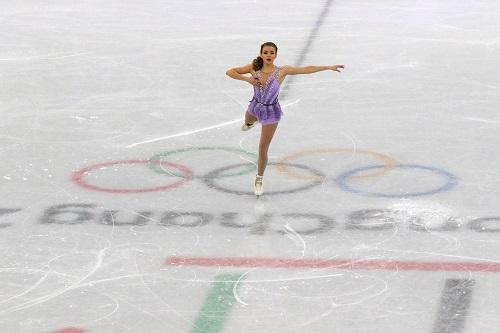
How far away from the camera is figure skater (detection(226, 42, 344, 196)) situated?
25.6ft

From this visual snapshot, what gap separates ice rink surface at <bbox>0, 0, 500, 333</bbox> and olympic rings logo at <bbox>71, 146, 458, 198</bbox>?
25mm

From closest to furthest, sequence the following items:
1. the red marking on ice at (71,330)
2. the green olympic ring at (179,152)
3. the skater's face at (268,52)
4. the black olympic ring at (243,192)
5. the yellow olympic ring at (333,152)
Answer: the red marking on ice at (71,330) → the skater's face at (268,52) → the black olympic ring at (243,192) → the yellow olympic ring at (333,152) → the green olympic ring at (179,152)

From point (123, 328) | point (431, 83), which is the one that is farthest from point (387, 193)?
point (431, 83)

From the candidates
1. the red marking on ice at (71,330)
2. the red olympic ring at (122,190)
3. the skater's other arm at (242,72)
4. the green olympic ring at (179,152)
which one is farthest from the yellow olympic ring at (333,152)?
the red marking on ice at (71,330)

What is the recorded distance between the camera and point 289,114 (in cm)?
1070

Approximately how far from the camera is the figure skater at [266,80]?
7801 millimetres

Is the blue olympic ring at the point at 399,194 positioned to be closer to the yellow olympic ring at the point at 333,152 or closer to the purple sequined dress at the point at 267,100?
the yellow olympic ring at the point at 333,152

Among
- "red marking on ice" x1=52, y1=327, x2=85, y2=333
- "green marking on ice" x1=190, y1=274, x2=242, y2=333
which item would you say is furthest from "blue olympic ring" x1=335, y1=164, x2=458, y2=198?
"red marking on ice" x1=52, y1=327, x2=85, y2=333

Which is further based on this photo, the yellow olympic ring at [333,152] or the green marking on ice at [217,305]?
the yellow olympic ring at [333,152]

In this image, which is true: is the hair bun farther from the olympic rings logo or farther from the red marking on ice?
the red marking on ice

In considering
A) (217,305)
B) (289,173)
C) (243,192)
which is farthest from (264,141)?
(217,305)

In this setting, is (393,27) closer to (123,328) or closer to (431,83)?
(431,83)

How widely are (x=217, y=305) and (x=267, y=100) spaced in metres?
2.23

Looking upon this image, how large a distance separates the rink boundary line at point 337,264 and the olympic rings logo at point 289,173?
1440mm
